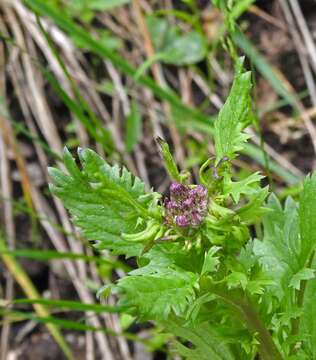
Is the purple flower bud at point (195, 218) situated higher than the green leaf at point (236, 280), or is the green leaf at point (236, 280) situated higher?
the purple flower bud at point (195, 218)

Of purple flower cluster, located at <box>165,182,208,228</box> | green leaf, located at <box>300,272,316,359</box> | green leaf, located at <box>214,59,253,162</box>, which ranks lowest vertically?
green leaf, located at <box>300,272,316,359</box>

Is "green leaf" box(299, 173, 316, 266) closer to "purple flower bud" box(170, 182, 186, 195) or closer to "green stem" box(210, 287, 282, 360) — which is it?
"green stem" box(210, 287, 282, 360)

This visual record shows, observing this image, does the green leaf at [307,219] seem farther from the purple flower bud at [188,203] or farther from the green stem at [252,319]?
the purple flower bud at [188,203]

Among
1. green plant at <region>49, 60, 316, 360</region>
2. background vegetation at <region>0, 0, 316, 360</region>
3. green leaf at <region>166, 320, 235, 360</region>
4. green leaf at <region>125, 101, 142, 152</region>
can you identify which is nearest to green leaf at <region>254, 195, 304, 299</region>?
green plant at <region>49, 60, 316, 360</region>

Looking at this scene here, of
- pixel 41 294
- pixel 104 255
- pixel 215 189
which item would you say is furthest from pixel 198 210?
pixel 41 294

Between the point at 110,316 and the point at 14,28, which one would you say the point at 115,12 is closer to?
the point at 14,28

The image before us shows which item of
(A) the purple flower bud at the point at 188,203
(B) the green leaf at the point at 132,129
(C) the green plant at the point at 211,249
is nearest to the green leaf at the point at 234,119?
(C) the green plant at the point at 211,249

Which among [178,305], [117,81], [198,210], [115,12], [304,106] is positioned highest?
[115,12]

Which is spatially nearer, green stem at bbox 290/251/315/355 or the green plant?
the green plant

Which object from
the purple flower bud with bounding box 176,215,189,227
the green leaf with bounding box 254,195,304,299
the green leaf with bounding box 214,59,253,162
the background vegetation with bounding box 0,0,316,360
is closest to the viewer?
the purple flower bud with bounding box 176,215,189,227
